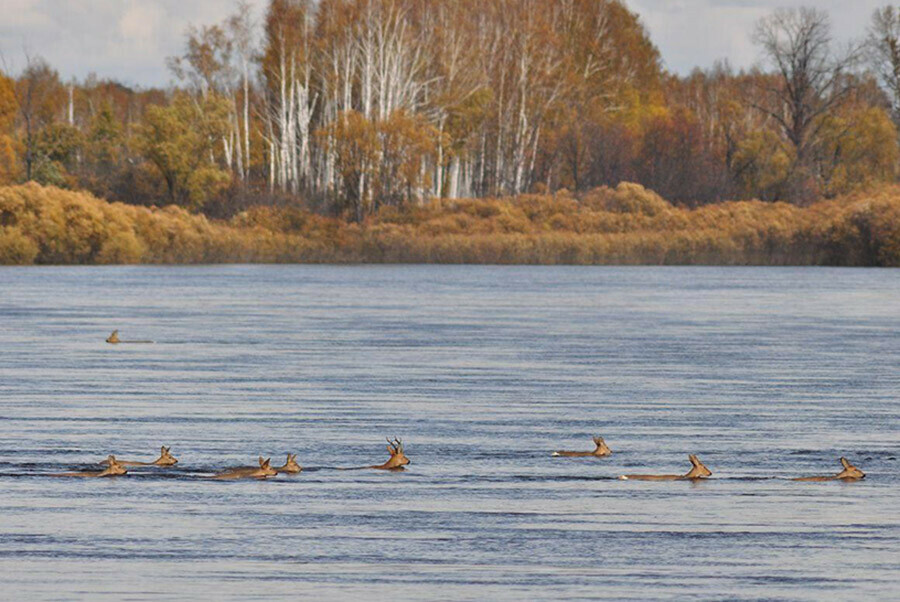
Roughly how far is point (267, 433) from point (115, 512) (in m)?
4.76

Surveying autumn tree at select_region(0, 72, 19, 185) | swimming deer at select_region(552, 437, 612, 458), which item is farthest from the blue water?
autumn tree at select_region(0, 72, 19, 185)

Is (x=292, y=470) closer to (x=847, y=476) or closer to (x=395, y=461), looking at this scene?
(x=395, y=461)

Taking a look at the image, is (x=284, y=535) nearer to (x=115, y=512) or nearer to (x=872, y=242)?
(x=115, y=512)

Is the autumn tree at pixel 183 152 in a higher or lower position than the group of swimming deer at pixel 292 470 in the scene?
higher

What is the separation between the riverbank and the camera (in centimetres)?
7538

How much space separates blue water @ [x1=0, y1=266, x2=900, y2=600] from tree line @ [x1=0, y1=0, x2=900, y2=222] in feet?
151

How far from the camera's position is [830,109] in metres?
97.2

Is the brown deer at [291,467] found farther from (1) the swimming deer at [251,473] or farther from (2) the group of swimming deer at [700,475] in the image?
(2) the group of swimming deer at [700,475]

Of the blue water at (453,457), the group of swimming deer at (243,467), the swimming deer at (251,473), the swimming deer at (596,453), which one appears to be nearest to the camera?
the blue water at (453,457)

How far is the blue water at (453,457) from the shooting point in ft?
35.0

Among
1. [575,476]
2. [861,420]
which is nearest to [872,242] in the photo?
[861,420]

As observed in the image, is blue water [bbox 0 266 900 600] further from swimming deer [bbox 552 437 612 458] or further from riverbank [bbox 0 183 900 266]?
riverbank [bbox 0 183 900 266]

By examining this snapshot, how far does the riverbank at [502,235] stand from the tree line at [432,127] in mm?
2175

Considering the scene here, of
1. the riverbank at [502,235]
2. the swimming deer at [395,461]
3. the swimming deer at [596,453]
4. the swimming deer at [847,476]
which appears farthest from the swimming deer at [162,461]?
the riverbank at [502,235]
